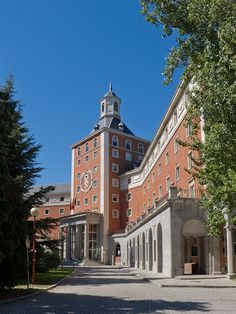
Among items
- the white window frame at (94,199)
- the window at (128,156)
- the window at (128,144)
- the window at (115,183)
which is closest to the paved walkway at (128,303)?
the white window frame at (94,199)

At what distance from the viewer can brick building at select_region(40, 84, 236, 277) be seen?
131 ft

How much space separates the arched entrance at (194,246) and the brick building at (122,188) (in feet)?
0.29

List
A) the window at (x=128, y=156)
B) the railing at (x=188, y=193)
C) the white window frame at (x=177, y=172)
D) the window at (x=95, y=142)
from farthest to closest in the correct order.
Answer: the window at (x=128, y=156)
the window at (x=95, y=142)
the white window frame at (x=177, y=172)
the railing at (x=188, y=193)

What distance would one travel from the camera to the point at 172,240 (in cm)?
2858

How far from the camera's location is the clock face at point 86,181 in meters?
80.1

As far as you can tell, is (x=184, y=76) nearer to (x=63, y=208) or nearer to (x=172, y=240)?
(x=172, y=240)

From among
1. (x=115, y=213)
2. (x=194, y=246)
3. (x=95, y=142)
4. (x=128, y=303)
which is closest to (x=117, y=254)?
(x=115, y=213)

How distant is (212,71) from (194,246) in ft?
68.0

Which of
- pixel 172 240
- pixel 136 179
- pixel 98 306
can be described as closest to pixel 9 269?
pixel 98 306

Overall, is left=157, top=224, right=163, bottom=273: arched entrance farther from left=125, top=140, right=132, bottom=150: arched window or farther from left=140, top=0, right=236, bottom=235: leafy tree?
left=125, top=140, right=132, bottom=150: arched window

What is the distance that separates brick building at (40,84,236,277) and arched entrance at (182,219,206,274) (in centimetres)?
9

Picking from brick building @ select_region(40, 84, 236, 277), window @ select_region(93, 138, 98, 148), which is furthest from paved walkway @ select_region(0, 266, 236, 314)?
window @ select_region(93, 138, 98, 148)

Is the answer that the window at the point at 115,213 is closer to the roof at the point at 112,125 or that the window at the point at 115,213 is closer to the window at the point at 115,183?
the window at the point at 115,183

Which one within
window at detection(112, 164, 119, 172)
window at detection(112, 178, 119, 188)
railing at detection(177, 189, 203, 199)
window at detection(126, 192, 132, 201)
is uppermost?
window at detection(112, 164, 119, 172)
